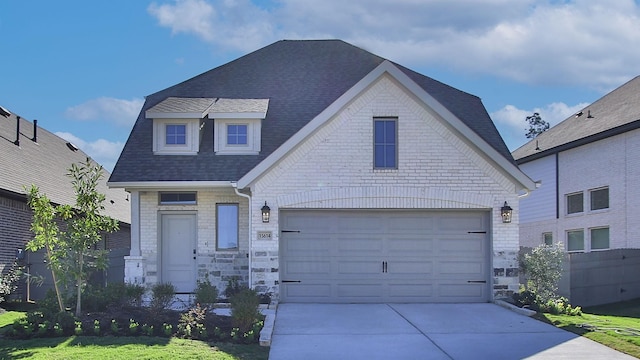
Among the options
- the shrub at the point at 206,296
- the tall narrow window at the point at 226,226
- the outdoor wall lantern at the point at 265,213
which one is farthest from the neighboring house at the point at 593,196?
the shrub at the point at 206,296

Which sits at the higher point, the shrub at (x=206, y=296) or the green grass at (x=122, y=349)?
the shrub at (x=206, y=296)

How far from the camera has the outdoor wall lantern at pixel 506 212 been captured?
51.5ft

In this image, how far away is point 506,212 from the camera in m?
15.7

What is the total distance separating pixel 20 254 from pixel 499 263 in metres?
12.9

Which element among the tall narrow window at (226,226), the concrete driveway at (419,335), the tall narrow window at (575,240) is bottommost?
the concrete driveway at (419,335)

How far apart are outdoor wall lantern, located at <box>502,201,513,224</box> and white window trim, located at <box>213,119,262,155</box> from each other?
21.3 feet

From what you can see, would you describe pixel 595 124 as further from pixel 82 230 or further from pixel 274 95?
pixel 82 230

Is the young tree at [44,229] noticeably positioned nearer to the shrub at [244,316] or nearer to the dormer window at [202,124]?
the shrub at [244,316]

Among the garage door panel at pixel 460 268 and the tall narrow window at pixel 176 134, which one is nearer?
the garage door panel at pixel 460 268

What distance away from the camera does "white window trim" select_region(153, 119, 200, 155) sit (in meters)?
18.0

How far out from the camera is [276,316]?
45.1 feet

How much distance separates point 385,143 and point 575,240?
40.2 feet

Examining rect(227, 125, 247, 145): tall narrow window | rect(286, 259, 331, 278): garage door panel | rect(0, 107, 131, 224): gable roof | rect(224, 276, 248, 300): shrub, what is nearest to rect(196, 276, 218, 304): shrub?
rect(224, 276, 248, 300): shrub

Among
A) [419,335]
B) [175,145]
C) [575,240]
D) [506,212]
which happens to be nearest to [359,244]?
[506,212]
